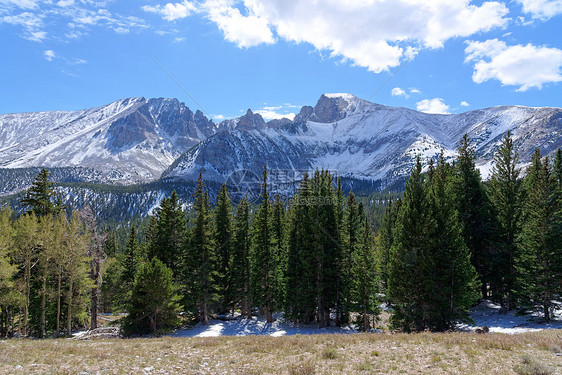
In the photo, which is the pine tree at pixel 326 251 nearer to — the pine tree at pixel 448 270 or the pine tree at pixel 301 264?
the pine tree at pixel 301 264

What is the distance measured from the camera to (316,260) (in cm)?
3069

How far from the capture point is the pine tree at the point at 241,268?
36938mm

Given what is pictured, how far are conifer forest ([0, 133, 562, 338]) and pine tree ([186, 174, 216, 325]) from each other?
132mm

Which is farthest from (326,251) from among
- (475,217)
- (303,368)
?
(303,368)

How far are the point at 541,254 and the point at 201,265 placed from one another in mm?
30933

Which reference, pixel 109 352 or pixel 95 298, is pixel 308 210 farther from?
pixel 95 298

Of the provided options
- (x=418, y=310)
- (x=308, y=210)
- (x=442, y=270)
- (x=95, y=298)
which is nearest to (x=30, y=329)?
(x=95, y=298)

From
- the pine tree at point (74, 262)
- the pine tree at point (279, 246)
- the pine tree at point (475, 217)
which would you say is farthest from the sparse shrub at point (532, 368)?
the pine tree at point (74, 262)

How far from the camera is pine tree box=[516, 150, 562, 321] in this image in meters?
23.4

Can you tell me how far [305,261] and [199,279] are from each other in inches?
472

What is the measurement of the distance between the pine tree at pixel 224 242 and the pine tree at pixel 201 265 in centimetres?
185

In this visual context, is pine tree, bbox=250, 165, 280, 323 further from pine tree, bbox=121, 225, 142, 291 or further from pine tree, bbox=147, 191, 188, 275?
pine tree, bbox=121, 225, 142, 291

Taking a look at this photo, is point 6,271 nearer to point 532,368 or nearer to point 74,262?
point 74,262

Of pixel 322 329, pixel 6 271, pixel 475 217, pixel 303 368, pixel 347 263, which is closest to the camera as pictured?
pixel 303 368
